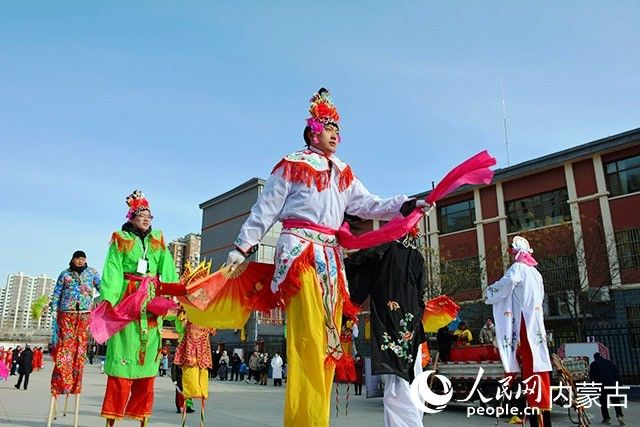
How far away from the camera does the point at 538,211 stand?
23438mm

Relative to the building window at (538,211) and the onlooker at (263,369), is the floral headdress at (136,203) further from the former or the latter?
the building window at (538,211)

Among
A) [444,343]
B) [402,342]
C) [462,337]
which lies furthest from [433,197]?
[462,337]

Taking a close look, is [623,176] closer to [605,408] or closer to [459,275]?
[459,275]

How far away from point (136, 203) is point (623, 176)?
2113 centimetres

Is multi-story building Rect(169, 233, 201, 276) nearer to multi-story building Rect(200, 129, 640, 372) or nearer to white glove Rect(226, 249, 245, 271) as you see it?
multi-story building Rect(200, 129, 640, 372)

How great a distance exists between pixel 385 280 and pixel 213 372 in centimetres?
2549

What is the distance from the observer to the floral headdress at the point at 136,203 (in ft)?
17.4

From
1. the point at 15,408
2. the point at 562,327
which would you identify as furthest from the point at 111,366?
the point at 562,327

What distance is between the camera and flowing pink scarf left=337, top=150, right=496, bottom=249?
332cm

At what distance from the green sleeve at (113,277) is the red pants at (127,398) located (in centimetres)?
76

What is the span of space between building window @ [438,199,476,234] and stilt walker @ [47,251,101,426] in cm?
2196

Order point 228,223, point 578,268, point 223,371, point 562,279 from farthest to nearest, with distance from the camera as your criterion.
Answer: point 228,223 < point 223,371 < point 562,279 < point 578,268

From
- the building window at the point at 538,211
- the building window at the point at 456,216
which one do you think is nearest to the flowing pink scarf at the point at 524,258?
the building window at the point at 538,211

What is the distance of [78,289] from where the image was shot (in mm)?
6762
